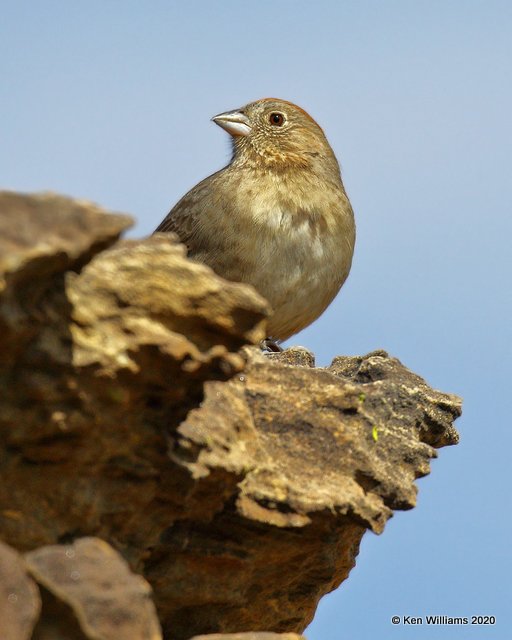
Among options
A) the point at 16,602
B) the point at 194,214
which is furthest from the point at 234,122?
the point at 16,602

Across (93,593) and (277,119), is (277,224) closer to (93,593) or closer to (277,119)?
(277,119)

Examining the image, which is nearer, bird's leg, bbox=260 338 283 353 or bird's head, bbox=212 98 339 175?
bird's leg, bbox=260 338 283 353

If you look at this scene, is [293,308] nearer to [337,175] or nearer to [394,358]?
[337,175]

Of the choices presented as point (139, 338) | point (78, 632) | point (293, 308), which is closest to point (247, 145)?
point (293, 308)

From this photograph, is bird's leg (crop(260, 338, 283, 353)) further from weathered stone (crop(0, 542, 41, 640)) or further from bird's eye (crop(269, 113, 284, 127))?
weathered stone (crop(0, 542, 41, 640))

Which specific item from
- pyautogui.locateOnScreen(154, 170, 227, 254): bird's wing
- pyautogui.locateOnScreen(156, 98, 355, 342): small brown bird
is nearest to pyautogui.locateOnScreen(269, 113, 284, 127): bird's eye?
pyautogui.locateOnScreen(156, 98, 355, 342): small brown bird

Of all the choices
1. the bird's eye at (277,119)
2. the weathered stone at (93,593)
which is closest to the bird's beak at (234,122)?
the bird's eye at (277,119)

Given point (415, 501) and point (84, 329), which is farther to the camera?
point (415, 501)
